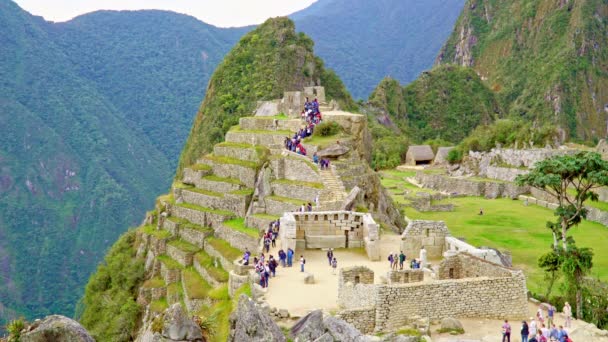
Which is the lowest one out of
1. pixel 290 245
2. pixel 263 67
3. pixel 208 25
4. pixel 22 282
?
pixel 22 282

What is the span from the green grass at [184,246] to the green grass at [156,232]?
916 mm

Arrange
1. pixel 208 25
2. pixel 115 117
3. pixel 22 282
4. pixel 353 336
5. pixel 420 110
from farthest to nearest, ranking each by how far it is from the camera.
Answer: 1. pixel 420 110
2. pixel 208 25
3. pixel 115 117
4. pixel 22 282
5. pixel 353 336

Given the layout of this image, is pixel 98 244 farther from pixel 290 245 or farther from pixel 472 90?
pixel 472 90

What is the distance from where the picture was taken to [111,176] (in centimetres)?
9569

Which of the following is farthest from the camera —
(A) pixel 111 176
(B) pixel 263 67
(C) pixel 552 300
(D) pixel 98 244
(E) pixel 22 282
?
(B) pixel 263 67

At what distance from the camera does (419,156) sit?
10450 centimetres

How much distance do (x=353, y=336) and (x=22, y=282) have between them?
6526 centimetres

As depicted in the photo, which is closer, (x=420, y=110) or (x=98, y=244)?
(x=98, y=244)

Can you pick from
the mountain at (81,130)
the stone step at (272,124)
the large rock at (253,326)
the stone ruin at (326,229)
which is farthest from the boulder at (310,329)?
the mountain at (81,130)

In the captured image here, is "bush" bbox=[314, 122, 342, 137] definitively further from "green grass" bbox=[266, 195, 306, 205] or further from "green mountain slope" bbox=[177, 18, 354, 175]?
"green mountain slope" bbox=[177, 18, 354, 175]

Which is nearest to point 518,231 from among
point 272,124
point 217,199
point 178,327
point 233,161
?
point 272,124

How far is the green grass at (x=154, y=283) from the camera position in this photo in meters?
39.4

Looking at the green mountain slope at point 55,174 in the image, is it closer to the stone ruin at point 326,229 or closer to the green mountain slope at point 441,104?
the stone ruin at point 326,229

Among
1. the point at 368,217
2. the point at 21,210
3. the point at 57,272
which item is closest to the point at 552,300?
the point at 368,217
